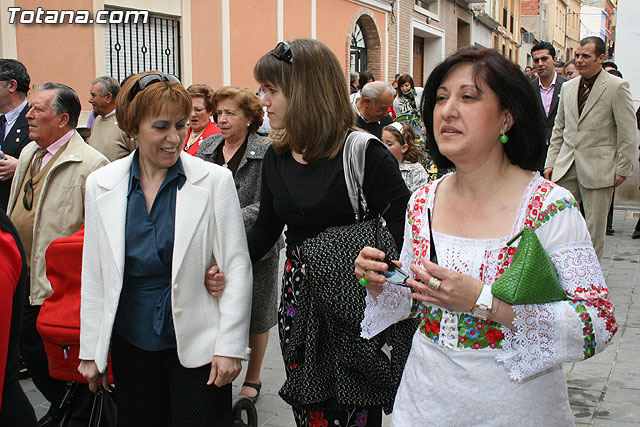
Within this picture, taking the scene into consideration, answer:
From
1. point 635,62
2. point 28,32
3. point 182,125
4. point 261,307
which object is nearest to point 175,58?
point 28,32

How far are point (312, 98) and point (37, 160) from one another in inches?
88.9

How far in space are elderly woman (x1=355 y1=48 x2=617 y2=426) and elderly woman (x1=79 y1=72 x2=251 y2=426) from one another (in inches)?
34.2

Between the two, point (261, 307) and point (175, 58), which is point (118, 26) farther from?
point (261, 307)

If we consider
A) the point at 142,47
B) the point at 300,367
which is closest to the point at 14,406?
the point at 300,367

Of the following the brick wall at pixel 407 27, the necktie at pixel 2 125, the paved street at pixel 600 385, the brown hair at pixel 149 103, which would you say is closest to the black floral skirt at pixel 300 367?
the brown hair at pixel 149 103

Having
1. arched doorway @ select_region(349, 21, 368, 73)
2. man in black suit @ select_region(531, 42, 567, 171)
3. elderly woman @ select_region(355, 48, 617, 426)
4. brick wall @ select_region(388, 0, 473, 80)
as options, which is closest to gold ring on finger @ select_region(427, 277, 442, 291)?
elderly woman @ select_region(355, 48, 617, 426)

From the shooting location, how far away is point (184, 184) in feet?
9.51

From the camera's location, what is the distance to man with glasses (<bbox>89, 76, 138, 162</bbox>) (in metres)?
6.50

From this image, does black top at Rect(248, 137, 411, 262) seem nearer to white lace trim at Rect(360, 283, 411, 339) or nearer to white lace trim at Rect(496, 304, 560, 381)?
white lace trim at Rect(360, 283, 411, 339)

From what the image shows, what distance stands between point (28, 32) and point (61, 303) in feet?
25.6

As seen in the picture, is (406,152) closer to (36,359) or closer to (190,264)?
(36,359)

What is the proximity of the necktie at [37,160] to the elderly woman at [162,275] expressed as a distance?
1554 millimetres

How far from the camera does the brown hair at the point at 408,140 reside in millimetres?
5902

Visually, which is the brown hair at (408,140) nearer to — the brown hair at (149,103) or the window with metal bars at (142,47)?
the brown hair at (149,103)
